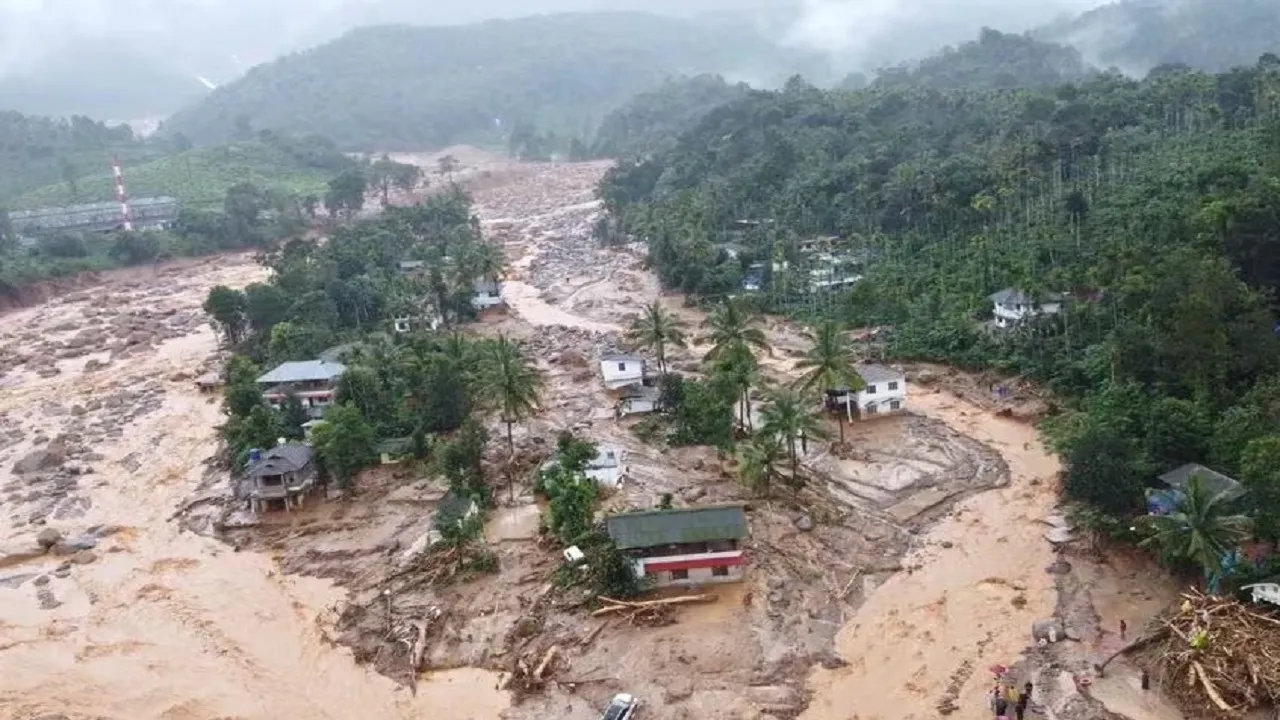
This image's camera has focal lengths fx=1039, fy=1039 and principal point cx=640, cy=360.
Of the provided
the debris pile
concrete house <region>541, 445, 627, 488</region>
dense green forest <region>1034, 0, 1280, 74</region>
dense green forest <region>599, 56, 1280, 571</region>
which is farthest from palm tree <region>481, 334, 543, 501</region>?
dense green forest <region>1034, 0, 1280, 74</region>

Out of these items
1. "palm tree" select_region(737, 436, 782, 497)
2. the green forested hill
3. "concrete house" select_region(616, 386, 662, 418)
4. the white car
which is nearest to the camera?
the white car

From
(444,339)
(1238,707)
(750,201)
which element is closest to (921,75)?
(750,201)

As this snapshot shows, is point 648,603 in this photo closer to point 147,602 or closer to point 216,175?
point 147,602

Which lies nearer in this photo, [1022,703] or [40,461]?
[1022,703]

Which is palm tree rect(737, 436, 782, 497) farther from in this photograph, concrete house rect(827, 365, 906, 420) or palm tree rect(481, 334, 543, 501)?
concrete house rect(827, 365, 906, 420)

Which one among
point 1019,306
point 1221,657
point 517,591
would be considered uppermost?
point 1019,306

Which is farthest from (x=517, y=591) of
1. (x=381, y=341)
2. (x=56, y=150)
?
(x=56, y=150)

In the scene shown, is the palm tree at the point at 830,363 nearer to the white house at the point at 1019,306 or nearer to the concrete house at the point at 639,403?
the concrete house at the point at 639,403
